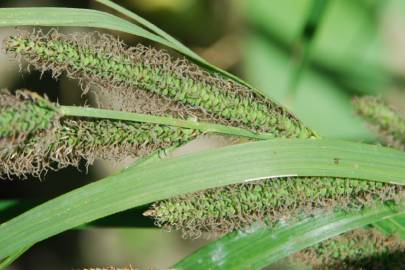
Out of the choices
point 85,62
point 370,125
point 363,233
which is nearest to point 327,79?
point 370,125

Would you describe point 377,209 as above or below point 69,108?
below

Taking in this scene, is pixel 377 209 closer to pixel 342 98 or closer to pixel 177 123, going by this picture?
pixel 177 123

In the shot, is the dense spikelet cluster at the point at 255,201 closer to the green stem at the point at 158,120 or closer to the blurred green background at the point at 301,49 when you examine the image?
the green stem at the point at 158,120

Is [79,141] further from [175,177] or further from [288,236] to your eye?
[288,236]

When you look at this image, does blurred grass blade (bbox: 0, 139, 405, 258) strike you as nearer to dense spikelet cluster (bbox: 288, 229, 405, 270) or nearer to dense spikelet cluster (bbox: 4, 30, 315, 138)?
dense spikelet cluster (bbox: 4, 30, 315, 138)

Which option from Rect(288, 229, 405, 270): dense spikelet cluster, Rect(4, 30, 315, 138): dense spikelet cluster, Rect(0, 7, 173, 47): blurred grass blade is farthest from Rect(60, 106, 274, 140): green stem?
Rect(288, 229, 405, 270): dense spikelet cluster

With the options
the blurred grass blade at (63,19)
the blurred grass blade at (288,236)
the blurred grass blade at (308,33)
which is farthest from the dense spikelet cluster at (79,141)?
the blurred grass blade at (308,33)
